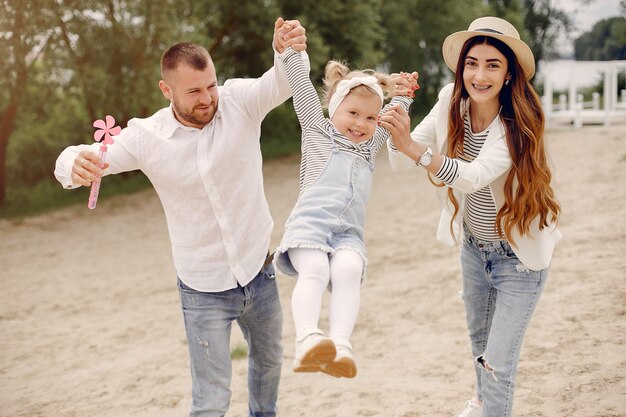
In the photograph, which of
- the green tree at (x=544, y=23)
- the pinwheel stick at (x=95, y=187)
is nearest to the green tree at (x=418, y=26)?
the green tree at (x=544, y=23)

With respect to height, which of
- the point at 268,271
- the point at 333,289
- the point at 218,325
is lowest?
the point at 218,325

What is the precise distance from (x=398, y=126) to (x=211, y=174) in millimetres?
923

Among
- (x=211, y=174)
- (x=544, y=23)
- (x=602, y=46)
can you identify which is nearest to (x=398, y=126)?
(x=211, y=174)

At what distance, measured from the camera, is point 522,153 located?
3.19 m

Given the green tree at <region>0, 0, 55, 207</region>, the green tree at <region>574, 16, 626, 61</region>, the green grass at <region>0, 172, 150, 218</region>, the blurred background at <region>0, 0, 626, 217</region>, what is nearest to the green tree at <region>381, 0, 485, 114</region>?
the blurred background at <region>0, 0, 626, 217</region>

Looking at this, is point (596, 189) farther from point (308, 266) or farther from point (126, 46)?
point (308, 266)

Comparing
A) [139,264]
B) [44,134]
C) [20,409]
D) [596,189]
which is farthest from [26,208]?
[596,189]

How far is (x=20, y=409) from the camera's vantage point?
18.7 ft

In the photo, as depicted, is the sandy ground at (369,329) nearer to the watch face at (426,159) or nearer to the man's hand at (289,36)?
the watch face at (426,159)

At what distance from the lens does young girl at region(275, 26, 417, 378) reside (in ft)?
9.11

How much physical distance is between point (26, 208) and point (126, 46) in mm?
4144

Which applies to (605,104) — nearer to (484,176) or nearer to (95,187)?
(484,176)

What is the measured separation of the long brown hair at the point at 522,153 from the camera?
125 inches

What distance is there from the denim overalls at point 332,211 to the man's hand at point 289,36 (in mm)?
396
